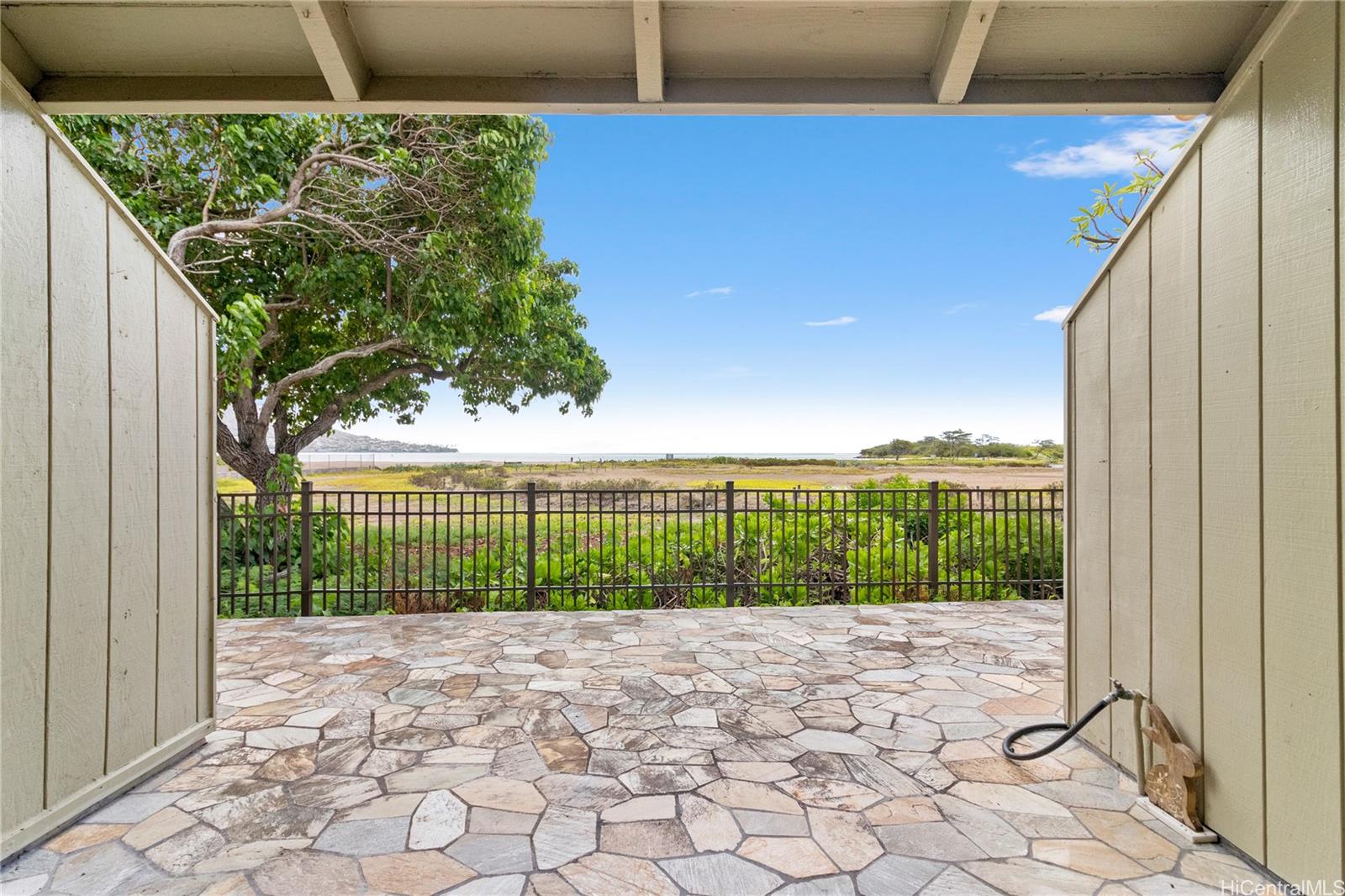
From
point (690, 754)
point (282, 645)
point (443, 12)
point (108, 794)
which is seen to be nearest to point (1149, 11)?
point (443, 12)

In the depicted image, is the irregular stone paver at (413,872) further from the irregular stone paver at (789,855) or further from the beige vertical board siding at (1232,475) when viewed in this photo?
the beige vertical board siding at (1232,475)

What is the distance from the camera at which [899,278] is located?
657 inches

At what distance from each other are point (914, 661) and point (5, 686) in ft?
14.3

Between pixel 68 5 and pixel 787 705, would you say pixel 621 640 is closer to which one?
pixel 787 705

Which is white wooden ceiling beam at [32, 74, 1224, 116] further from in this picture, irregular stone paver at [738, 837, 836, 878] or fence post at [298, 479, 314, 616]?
fence post at [298, 479, 314, 616]

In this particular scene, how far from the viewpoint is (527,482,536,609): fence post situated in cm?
547

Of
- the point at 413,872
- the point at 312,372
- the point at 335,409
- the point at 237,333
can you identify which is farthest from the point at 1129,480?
the point at 335,409

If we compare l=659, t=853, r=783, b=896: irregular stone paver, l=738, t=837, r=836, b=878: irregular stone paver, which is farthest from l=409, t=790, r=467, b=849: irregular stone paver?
l=738, t=837, r=836, b=878: irregular stone paver

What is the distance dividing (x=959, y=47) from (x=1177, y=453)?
1.61 m

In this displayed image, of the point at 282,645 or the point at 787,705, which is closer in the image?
the point at 787,705

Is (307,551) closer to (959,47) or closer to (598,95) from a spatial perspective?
(598,95)

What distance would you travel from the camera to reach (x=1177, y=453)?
6.74 feet

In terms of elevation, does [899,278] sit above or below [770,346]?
above

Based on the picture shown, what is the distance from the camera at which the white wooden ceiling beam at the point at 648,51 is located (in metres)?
1.76
